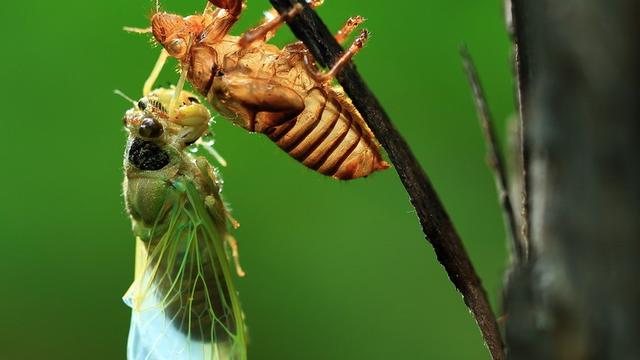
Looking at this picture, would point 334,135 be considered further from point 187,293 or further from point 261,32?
point 187,293

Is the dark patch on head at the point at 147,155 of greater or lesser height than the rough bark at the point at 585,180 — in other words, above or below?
below

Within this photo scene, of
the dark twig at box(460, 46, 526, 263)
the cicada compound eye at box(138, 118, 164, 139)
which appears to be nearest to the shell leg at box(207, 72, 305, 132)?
the cicada compound eye at box(138, 118, 164, 139)

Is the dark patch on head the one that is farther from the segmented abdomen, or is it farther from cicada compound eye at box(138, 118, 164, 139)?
the segmented abdomen

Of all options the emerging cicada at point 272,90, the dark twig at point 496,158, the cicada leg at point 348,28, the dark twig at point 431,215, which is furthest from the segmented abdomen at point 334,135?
the dark twig at point 431,215

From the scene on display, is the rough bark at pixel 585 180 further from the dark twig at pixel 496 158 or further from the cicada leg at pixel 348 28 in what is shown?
the cicada leg at pixel 348 28

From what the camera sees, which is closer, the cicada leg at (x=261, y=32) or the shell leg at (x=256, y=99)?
the cicada leg at (x=261, y=32)

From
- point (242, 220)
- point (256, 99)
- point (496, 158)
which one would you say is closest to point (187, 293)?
point (256, 99)

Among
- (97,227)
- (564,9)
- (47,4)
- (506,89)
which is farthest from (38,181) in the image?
(564,9)
